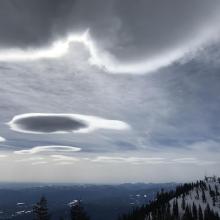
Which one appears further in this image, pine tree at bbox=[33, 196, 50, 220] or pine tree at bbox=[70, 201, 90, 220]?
pine tree at bbox=[70, 201, 90, 220]

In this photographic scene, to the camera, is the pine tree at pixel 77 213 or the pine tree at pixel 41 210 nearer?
the pine tree at pixel 41 210

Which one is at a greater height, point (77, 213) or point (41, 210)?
point (41, 210)

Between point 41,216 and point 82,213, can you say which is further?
point 82,213

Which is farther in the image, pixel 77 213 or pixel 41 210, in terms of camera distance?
pixel 77 213
